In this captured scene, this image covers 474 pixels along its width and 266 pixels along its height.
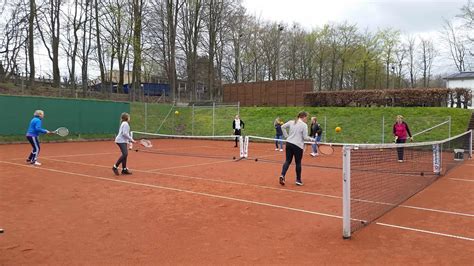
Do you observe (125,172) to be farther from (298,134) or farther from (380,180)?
(380,180)

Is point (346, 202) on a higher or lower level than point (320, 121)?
lower

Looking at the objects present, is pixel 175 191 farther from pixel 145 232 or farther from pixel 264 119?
pixel 264 119

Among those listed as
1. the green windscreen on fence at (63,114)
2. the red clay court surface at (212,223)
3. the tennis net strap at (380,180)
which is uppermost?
the green windscreen on fence at (63,114)

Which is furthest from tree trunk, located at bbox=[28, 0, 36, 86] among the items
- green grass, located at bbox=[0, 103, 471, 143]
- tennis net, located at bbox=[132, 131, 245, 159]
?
tennis net, located at bbox=[132, 131, 245, 159]

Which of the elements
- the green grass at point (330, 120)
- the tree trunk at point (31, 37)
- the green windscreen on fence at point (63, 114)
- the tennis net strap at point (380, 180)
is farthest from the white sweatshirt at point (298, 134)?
the tree trunk at point (31, 37)

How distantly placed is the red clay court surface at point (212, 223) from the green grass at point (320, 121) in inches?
533

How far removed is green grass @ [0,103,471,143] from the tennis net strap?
756 cm

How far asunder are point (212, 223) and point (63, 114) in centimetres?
2047

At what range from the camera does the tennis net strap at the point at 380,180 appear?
5.67m

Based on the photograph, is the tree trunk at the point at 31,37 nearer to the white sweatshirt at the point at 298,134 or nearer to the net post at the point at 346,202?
the white sweatshirt at the point at 298,134

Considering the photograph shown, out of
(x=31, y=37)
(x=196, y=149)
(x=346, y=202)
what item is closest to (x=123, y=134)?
(x=346, y=202)

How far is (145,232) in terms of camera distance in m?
5.66

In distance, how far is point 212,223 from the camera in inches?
243

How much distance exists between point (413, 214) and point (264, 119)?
23.3 m
